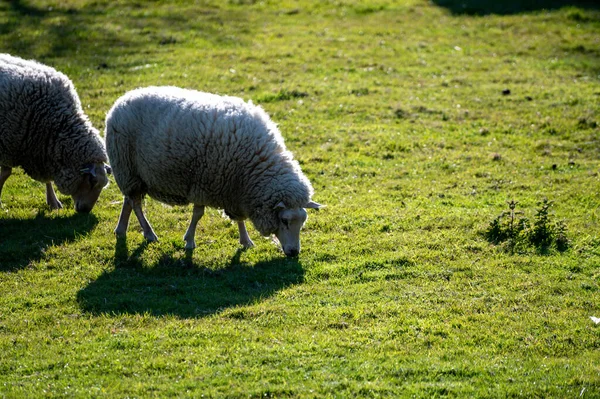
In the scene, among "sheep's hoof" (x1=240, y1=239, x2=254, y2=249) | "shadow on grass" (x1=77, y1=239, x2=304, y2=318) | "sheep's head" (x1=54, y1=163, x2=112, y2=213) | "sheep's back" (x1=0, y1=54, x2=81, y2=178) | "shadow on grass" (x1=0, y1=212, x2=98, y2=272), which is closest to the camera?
"shadow on grass" (x1=77, y1=239, x2=304, y2=318)

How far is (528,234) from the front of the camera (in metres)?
9.55

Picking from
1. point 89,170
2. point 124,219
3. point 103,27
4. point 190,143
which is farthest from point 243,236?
point 103,27

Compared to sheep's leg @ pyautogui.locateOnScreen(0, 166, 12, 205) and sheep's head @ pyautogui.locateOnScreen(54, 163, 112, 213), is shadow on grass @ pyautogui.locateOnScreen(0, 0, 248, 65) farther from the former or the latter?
sheep's head @ pyautogui.locateOnScreen(54, 163, 112, 213)

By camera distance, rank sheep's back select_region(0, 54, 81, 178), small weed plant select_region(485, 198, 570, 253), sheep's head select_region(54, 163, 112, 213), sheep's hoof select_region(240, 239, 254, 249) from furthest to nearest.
Answer: sheep's head select_region(54, 163, 112, 213)
sheep's back select_region(0, 54, 81, 178)
sheep's hoof select_region(240, 239, 254, 249)
small weed plant select_region(485, 198, 570, 253)

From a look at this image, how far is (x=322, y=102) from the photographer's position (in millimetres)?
15320

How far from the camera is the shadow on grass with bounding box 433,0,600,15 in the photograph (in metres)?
22.8

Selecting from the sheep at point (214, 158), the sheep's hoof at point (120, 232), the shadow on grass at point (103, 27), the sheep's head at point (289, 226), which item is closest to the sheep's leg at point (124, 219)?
the sheep's hoof at point (120, 232)

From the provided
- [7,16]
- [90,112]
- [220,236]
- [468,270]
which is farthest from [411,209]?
[7,16]

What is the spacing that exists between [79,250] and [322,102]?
7.22 meters

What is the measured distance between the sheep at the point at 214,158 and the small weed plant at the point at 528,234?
8.26 feet

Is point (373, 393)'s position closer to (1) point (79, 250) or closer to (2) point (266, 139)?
(2) point (266, 139)

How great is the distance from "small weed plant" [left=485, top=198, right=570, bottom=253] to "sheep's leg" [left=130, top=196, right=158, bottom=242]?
447 centimetres

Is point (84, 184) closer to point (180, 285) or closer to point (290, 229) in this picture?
point (180, 285)

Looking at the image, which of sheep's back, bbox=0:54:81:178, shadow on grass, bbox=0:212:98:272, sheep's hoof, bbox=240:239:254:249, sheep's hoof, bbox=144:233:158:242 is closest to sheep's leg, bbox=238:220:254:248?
sheep's hoof, bbox=240:239:254:249
